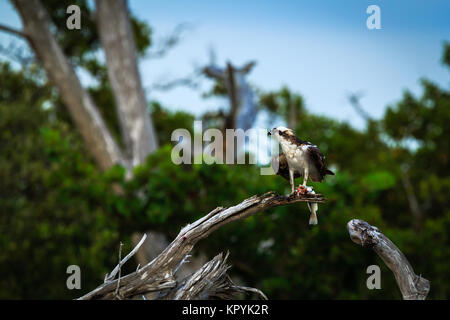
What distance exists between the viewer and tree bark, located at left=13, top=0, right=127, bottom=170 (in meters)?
13.9

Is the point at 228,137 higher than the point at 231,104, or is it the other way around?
the point at 231,104

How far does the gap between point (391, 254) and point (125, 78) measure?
11335mm

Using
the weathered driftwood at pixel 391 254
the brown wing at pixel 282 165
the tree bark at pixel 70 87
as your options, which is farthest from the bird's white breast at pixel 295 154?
the tree bark at pixel 70 87

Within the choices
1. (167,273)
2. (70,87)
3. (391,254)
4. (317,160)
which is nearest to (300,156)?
(317,160)

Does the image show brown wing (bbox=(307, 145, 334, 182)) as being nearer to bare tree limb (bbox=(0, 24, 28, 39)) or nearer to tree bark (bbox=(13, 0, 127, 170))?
tree bark (bbox=(13, 0, 127, 170))

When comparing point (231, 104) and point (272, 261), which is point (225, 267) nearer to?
point (272, 261)

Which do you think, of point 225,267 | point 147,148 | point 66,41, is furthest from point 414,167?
point 225,267

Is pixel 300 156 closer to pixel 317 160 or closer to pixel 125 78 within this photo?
pixel 317 160

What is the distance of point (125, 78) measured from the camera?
14.5m

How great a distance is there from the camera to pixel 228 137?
12922 millimetres

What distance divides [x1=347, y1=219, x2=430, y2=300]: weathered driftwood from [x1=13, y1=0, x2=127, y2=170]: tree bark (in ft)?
34.4

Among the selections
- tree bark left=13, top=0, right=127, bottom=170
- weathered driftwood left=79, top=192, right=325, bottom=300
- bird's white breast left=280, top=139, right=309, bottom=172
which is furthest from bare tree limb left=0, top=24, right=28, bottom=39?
bird's white breast left=280, top=139, right=309, bottom=172
